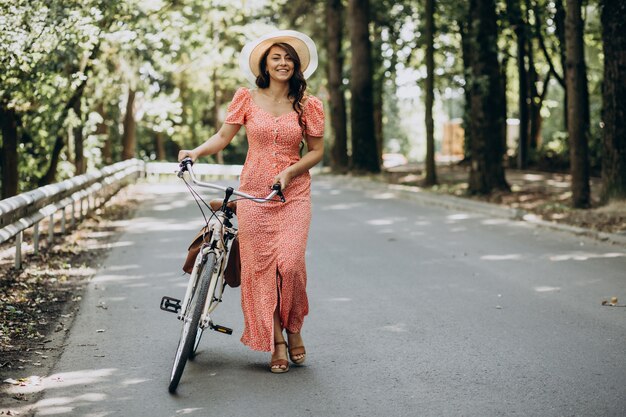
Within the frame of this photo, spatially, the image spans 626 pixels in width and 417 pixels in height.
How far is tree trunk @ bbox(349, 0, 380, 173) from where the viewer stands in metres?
29.8

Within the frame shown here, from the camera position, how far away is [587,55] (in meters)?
31.1

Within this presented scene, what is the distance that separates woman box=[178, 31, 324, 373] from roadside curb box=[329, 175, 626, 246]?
7.45m

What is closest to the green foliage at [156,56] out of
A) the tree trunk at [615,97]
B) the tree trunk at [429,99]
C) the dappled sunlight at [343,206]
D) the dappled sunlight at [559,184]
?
the tree trunk at [429,99]

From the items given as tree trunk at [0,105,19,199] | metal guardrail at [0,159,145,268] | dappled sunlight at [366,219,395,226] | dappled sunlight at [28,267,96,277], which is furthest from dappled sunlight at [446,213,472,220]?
dappled sunlight at [28,267,96,277]

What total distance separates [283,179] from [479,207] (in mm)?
12531

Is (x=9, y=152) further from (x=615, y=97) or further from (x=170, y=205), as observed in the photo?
(x=615, y=97)

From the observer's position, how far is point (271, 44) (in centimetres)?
645

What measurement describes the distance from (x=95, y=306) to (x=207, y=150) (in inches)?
117

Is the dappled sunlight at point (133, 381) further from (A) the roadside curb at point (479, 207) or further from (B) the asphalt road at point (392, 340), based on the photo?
(A) the roadside curb at point (479, 207)

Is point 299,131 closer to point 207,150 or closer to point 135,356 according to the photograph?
point 207,150

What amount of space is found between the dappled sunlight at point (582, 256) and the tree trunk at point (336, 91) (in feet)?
69.2

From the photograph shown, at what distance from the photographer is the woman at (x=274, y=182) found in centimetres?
625

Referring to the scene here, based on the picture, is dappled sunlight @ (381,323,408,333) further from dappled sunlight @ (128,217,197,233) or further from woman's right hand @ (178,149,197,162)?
dappled sunlight @ (128,217,197,233)

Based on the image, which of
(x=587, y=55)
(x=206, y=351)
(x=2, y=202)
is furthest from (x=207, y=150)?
(x=587, y=55)
